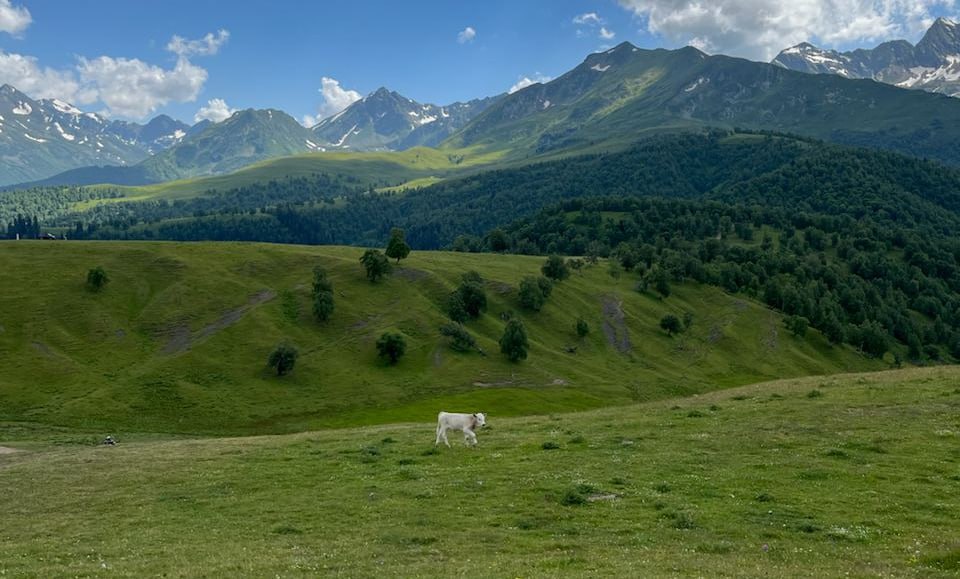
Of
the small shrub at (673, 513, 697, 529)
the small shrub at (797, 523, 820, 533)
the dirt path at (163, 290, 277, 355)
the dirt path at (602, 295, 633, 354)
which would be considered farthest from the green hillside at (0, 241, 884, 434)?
the small shrub at (797, 523, 820, 533)

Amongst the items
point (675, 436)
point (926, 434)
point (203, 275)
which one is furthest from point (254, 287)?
point (926, 434)

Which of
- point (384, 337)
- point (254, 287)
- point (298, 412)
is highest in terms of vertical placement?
point (254, 287)

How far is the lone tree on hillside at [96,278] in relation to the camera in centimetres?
13712

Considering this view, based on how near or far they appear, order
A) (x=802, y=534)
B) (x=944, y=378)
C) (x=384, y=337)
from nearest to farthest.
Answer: (x=802, y=534)
(x=944, y=378)
(x=384, y=337)

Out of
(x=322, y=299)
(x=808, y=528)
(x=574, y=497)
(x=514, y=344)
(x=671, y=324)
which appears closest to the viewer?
(x=808, y=528)

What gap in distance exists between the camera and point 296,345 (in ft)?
424

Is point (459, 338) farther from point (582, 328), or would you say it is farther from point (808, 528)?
point (808, 528)

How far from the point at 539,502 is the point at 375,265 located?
134 m

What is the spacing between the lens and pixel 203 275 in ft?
495

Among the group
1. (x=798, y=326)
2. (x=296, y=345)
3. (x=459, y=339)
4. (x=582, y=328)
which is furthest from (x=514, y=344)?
(x=798, y=326)

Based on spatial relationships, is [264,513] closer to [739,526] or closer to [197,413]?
[739,526]

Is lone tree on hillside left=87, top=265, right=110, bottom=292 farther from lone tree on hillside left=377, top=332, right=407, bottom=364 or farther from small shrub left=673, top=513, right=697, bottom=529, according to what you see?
small shrub left=673, top=513, right=697, bottom=529

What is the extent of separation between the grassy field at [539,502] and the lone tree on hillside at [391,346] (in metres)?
78.3

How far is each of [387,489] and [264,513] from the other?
578 cm
